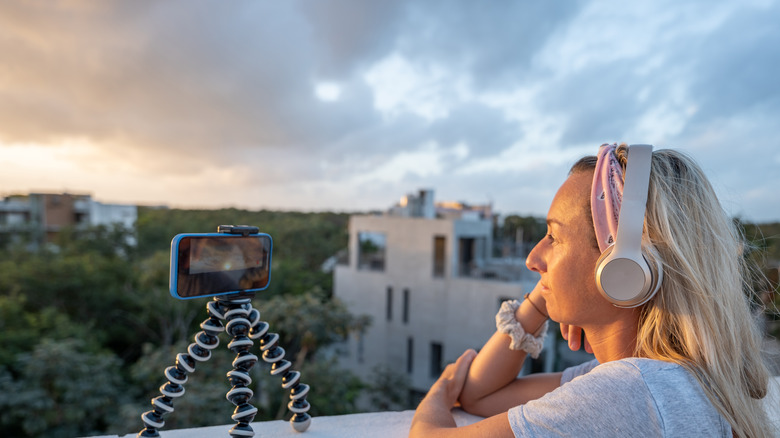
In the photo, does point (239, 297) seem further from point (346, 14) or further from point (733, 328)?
point (346, 14)

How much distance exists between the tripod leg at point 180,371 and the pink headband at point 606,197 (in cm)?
75

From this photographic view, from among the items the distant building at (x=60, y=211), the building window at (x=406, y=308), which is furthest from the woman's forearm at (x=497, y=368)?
the distant building at (x=60, y=211)

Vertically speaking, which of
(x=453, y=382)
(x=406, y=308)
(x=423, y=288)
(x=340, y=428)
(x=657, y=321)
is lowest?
(x=406, y=308)

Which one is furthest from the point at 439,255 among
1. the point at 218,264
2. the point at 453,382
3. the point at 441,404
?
the point at 218,264

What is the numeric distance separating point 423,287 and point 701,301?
1016 cm

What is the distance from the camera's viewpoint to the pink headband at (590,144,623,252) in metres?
0.73

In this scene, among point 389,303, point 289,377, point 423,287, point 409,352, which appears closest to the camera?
point 289,377

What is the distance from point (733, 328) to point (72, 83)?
994 cm

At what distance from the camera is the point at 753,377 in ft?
2.36

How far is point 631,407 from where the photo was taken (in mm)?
607

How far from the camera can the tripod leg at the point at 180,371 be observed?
0.89 m

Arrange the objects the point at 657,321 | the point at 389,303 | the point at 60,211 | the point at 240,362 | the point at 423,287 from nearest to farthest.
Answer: the point at 657,321 → the point at 240,362 → the point at 423,287 → the point at 389,303 → the point at 60,211

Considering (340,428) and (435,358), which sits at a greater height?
(340,428)

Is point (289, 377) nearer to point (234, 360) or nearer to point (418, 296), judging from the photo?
point (234, 360)
